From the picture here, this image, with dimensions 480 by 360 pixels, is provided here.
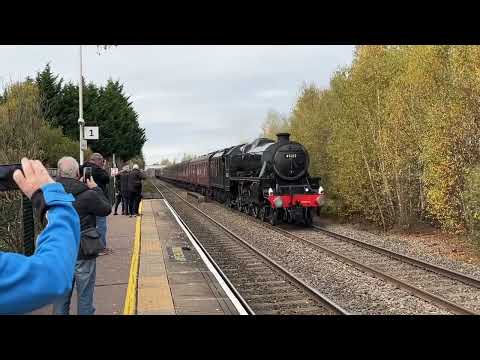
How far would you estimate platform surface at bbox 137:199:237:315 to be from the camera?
6.87 metres

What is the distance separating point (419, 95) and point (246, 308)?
11.3 m

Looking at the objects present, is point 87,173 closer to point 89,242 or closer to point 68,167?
point 68,167

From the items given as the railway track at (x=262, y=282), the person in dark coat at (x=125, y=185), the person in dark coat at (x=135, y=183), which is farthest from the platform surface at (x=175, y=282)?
the person in dark coat at (x=125, y=185)

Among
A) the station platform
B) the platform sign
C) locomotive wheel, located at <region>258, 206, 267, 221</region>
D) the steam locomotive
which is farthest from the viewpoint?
locomotive wheel, located at <region>258, 206, 267, 221</region>

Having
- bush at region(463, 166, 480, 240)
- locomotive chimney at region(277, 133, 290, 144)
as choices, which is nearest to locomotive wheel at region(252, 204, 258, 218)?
locomotive chimney at region(277, 133, 290, 144)

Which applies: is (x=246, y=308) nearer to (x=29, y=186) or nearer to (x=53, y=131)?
(x=29, y=186)

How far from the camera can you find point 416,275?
959 centimetres

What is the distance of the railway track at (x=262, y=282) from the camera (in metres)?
7.46

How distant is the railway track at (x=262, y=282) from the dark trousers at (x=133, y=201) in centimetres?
390

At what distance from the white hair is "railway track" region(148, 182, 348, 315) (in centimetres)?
348

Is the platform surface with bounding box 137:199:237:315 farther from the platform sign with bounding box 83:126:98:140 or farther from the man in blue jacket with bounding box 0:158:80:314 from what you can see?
the man in blue jacket with bounding box 0:158:80:314

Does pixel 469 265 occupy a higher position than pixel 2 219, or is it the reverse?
pixel 2 219
